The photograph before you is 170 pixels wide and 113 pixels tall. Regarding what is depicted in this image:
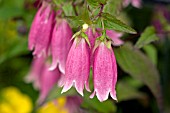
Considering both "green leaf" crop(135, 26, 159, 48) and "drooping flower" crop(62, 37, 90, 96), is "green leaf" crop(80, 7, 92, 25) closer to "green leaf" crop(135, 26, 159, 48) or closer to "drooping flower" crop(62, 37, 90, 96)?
"drooping flower" crop(62, 37, 90, 96)

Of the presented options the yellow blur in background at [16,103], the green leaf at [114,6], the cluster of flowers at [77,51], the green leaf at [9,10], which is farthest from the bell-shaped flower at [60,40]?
the yellow blur in background at [16,103]

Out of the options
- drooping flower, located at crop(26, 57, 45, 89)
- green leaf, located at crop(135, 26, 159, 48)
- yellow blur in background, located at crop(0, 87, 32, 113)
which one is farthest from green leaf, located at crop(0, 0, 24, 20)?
green leaf, located at crop(135, 26, 159, 48)

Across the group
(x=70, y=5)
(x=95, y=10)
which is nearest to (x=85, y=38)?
(x=95, y=10)

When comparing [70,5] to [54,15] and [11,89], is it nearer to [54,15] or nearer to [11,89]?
[54,15]

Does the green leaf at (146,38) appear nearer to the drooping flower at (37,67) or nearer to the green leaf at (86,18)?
the green leaf at (86,18)

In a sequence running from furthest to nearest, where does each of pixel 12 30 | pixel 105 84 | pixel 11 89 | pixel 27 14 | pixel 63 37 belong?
pixel 11 89 < pixel 12 30 < pixel 27 14 < pixel 63 37 < pixel 105 84

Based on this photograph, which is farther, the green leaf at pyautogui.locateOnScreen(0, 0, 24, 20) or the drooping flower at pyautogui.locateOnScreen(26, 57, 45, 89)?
the green leaf at pyautogui.locateOnScreen(0, 0, 24, 20)

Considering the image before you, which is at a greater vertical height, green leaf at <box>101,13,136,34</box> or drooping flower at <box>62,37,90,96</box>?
green leaf at <box>101,13,136,34</box>
